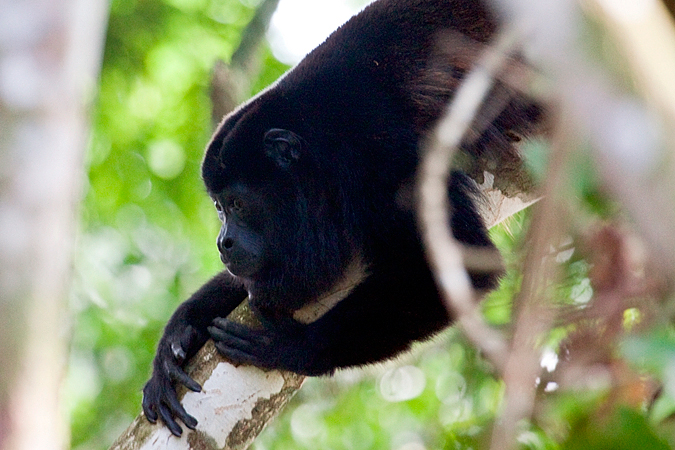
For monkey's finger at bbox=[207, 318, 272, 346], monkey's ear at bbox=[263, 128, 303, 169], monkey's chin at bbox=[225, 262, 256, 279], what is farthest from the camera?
monkey's ear at bbox=[263, 128, 303, 169]

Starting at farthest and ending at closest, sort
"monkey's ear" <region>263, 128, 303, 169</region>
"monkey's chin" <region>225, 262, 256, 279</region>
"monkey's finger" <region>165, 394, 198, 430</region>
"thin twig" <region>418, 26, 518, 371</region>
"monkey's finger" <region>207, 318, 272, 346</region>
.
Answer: "monkey's ear" <region>263, 128, 303, 169</region>
"monkey's chin" <region>225, 262, 256, 279</region>
"monkey's finger" <region>207, 318, 272, 346</region>
"monkey's finger" <region>165, 394, 198, 430</region>
"thin twig" <region>418, 26, 518, 371</region>

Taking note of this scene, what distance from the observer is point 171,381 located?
95.5 inches

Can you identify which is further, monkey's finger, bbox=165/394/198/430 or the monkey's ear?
the monkey's ear

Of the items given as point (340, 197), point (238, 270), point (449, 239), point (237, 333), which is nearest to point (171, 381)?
point (237, 333)

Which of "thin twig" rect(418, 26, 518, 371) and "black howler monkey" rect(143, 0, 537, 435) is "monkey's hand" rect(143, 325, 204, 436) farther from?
"thin twig" rect(418, 26, 518, 371)

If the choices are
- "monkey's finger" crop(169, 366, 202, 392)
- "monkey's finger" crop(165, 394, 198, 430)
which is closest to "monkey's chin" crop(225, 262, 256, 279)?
"monkey's finger" crop(169, 366, 202, 392)

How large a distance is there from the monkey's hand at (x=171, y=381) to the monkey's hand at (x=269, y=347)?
17 cm

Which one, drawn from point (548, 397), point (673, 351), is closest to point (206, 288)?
point (548, 397)

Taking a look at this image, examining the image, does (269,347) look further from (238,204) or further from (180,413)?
(238,204)

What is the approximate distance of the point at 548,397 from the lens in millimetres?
1291

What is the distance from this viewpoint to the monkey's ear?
2785mm

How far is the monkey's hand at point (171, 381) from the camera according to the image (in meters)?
2.27

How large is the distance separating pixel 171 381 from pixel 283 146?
3.19ft

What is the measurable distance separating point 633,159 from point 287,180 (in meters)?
2.29
